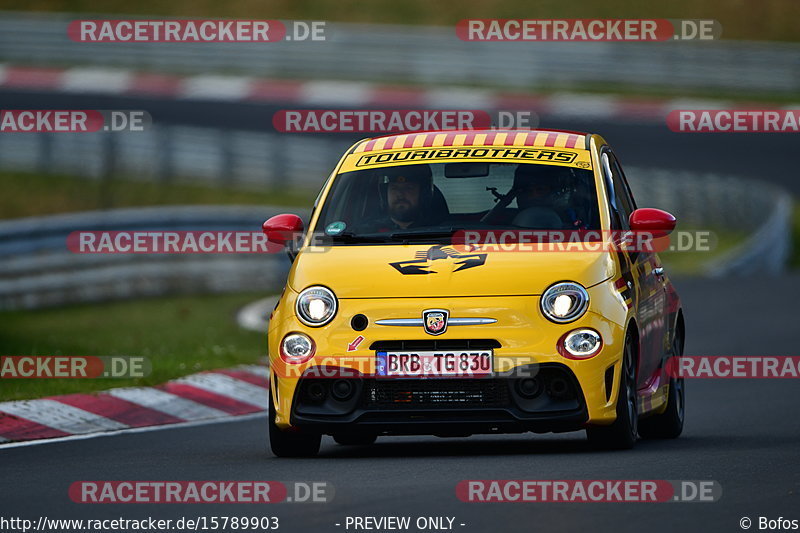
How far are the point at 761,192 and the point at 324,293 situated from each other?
62.7 ft

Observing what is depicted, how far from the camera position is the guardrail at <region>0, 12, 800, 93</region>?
39.0 metres

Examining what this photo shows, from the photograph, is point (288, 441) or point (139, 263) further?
point (139, 263)

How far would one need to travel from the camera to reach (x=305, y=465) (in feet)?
30.3

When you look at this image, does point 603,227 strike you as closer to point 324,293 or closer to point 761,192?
point 324,293

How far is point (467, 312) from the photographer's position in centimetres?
919

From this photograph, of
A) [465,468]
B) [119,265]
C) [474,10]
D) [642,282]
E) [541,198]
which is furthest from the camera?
[474,10]

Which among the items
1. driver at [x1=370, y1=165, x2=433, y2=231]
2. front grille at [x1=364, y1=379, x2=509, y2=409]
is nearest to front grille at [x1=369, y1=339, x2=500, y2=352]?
front grille at [x1=364, y1=379, x2=509, y2=409]

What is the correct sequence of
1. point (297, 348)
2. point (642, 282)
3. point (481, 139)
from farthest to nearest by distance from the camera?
point (481, 139) → point (642, 282) → point (297, 348)

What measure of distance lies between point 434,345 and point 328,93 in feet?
98.0

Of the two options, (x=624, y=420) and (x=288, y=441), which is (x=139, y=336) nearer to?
(x=288, y=441)

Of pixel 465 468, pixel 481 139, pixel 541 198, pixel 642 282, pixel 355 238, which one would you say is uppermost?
pixel 481 139

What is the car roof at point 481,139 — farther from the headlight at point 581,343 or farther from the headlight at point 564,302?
the headlight at point 581,343

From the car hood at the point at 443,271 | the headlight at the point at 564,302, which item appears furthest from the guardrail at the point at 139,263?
the headlight at the point at 564,302

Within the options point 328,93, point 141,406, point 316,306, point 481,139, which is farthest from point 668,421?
point 328,93
